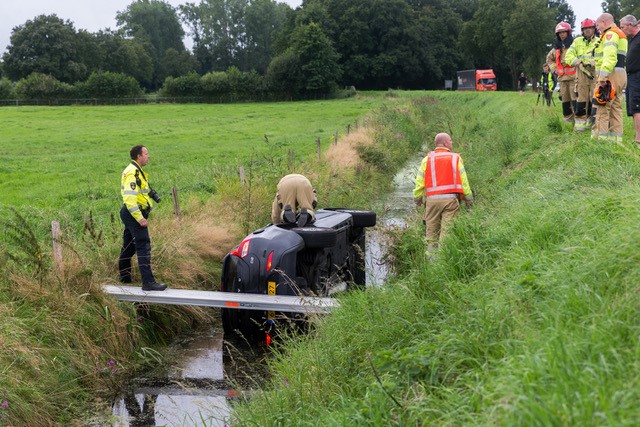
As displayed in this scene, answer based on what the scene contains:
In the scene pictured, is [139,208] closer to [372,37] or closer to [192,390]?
[192,390]

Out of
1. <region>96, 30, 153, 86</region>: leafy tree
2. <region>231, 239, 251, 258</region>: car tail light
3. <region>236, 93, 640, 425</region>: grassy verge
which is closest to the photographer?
<region>236, 93, 640, 425</region>: grassy verge

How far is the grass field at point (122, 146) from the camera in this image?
60.4 ft

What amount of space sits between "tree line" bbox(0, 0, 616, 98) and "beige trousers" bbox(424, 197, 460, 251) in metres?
56.8

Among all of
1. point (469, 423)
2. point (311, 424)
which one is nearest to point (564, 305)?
point (469, 423)

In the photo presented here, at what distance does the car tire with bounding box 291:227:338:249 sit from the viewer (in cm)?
958

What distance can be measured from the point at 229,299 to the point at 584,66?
8.07m

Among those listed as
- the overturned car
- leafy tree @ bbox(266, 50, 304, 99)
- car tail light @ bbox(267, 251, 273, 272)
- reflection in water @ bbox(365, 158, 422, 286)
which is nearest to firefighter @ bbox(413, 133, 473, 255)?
reflection in water @ bbox(365, 158, 422, 286)

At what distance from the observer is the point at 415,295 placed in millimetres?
7328

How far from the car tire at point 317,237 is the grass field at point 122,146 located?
6523 mm

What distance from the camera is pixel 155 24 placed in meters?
130

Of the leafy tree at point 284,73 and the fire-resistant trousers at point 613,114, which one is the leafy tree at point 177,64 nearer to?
the leafy tree at point 284,73

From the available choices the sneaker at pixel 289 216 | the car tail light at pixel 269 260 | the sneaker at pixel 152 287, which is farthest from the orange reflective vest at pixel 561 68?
the sneaker at pixel 152 287

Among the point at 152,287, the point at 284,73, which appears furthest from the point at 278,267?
the point at 284,73

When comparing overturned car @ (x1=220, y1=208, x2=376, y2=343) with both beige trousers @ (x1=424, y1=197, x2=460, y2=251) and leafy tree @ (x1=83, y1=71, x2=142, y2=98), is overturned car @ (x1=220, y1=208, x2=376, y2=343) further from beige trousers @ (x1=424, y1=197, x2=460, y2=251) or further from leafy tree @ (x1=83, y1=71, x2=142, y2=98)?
leafy tree @ (x1=83, y1=71, x2=142, y2=98)
